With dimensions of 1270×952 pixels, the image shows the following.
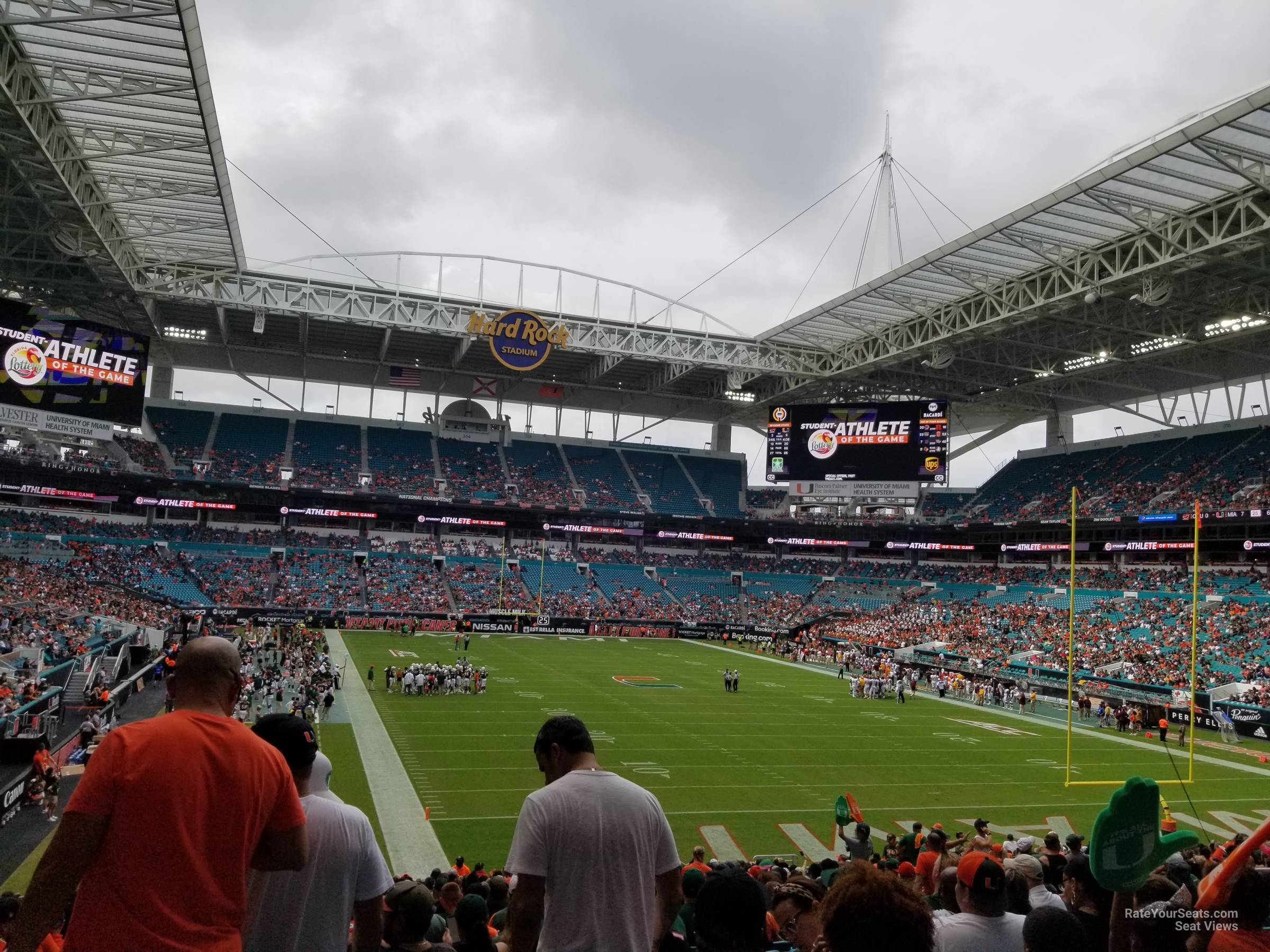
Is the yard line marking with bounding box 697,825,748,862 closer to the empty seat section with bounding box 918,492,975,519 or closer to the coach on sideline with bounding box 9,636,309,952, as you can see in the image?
the coach on sideline with bounding box 9,636,309,952

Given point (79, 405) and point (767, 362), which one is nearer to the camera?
point (79, 405)

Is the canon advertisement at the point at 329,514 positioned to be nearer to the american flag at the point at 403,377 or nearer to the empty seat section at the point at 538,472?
the american flag at the point at 403,377

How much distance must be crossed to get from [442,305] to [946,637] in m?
31.7

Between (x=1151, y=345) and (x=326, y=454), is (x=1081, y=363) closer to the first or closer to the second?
(x=1151, y=345)

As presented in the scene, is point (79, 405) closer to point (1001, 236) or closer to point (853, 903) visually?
point (1001, 236)

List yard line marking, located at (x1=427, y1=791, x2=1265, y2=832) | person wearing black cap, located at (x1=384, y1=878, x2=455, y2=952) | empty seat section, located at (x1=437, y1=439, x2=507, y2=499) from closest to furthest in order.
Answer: person wearing black cap, located at (x1=384, y1=878, x2=455, y2=952)
yard line marking, located at (x1=427, y1=791, x2=1265, y2=832)
empty seat section, located at (x1=437, y1=439, x2=507, y2=499)

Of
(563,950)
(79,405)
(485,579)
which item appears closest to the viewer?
(563,950)

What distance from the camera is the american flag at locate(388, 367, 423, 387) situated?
2373 inches

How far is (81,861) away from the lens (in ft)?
7.98

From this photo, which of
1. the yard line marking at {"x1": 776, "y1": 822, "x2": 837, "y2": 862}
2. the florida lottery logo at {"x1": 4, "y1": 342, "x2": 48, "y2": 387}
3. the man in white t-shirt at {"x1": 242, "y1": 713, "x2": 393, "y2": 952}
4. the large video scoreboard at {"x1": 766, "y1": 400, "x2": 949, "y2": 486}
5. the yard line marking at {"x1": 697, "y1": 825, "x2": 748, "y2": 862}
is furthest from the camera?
the large video scoreboard at {"x1": 766, "y1": 400, "x2": 949, "y2": 486}

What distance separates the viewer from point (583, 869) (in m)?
3.38

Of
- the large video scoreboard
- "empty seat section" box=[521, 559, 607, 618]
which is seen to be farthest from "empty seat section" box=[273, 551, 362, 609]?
the large video scoreboard

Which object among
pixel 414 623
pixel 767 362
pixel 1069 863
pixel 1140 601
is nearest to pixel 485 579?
pixel 414 623

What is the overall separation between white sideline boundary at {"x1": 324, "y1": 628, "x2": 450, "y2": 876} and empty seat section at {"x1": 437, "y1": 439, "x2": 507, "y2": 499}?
3605 centimetres
